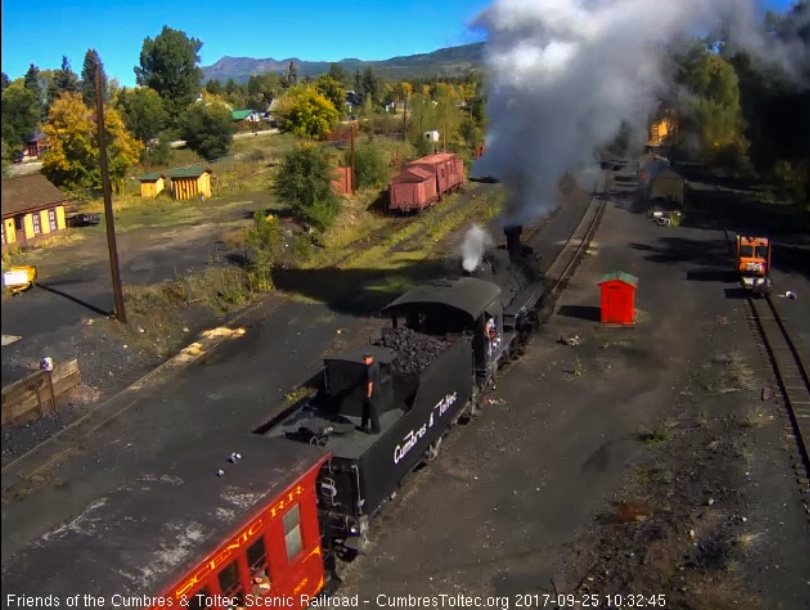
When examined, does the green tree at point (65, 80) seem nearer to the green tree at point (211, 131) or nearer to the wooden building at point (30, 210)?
the green tree at point (211, 131)

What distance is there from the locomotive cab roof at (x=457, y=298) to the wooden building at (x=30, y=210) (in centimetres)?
2334

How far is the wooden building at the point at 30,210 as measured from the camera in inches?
1224

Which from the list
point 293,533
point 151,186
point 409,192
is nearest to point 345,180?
point 409,192

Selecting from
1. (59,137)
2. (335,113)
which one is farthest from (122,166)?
(335,113)

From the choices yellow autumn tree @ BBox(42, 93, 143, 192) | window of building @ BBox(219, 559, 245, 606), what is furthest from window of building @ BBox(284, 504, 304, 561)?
yellow autumn tree @ BBox(42, 93, 143, 192)

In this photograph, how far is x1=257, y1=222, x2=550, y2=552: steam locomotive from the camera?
9.83 meters

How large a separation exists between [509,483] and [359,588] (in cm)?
374

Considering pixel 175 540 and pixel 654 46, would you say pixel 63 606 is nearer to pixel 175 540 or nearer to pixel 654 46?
pixel 175 540

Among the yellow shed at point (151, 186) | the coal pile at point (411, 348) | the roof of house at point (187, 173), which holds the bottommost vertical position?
the coal pile at point (411, 348)

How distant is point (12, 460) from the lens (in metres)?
14.2

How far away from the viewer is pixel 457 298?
14.3 meters

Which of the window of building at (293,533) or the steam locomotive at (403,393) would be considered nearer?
the window of building at (293,533)

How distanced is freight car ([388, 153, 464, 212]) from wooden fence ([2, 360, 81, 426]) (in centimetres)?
2447

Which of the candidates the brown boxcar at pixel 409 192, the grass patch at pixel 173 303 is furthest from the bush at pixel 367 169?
the grass patch at pixel 173 303
